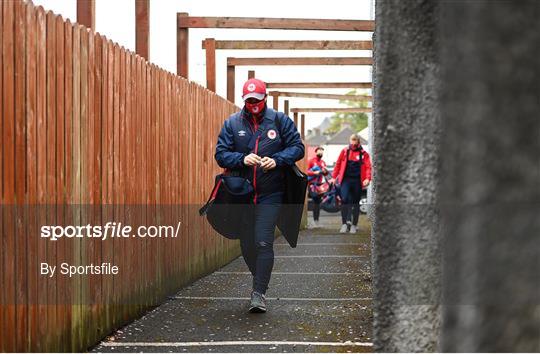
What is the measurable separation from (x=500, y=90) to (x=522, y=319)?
0.38 m

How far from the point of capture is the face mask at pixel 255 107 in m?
7.57

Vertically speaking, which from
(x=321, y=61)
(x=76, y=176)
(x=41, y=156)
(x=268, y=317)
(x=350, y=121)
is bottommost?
(x=268, y=317)

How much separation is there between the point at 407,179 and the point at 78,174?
3109 mm

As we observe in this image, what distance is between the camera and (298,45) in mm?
15477

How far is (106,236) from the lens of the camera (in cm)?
646

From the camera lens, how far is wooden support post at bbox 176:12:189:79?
1271 centimetres

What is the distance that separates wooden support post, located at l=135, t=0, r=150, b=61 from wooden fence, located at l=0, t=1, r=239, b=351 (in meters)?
0.43

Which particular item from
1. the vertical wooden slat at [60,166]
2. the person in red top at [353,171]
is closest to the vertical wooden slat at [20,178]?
the vertical wooden slat at [60,166]

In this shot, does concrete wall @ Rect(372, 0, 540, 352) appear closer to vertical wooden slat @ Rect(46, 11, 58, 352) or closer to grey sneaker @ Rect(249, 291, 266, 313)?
vertical wooden slat @ Rect(46, 11, 58, 352)

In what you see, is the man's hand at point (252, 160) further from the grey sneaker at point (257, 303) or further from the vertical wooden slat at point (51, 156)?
the vertical wooden slat at point (51, 156)

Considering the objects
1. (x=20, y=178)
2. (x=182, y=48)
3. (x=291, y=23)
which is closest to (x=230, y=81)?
(x=291, y=23)

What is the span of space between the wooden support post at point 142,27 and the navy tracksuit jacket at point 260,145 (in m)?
1.83

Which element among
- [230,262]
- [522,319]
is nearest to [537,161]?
[522,319]

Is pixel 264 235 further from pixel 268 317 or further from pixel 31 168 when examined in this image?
pixel 31 168
